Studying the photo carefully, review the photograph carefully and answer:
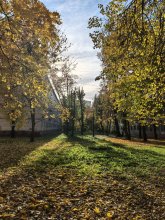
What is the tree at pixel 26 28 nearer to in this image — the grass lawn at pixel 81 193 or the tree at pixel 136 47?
the tree at pixel 136 47

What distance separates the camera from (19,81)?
11.9 meters

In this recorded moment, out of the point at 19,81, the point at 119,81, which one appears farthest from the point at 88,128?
the point at 19,81

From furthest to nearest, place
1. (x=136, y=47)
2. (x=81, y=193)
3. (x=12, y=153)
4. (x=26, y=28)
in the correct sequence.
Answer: (x=12, y=153)
(x=136, y=47)
(x=26, y=28)
(x=81, y=193)

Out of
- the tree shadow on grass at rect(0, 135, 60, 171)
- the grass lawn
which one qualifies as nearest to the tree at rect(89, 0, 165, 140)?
the grass lawn

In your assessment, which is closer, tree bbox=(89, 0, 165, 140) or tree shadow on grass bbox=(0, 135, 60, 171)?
tree bbox=(89, 0, 165, 140)

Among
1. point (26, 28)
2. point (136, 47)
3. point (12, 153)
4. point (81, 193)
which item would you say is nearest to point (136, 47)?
point (136, 47)

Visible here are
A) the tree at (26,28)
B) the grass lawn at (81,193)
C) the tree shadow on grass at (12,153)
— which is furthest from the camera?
the tree shadow on grass at (12,153)

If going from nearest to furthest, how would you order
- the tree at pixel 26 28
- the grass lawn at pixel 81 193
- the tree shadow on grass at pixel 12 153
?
the grass lawn at pixel 81 193
the tree at pixel 26 28
the tree shadow on grass at pixel 12 153

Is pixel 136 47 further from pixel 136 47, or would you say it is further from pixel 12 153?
pixel 12 153

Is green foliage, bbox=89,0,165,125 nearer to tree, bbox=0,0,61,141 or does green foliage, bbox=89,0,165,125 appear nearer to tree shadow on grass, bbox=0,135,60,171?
tree, bbox=0,0,61,141

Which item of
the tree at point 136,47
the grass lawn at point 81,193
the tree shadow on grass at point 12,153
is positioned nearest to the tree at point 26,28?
the tree at point 136,47

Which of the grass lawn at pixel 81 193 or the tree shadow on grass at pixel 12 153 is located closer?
the grass lawn at pixel 81 193

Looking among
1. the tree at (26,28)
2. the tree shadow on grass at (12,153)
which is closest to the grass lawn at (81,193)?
the tree shadow on grass at (12,153)

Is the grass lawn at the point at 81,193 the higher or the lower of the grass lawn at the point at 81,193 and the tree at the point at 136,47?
the lower
